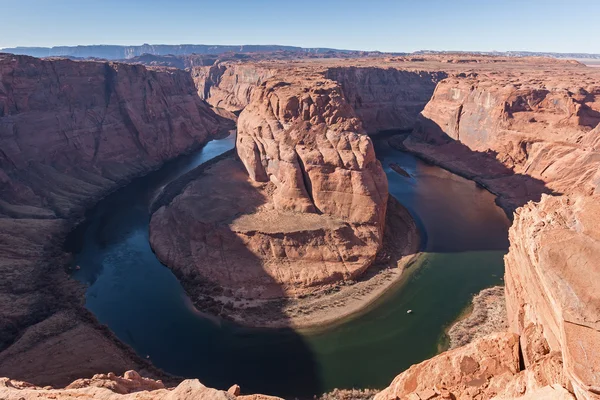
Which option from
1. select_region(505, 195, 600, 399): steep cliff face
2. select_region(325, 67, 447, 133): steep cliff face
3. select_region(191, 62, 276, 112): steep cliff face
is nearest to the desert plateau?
select_region(505, 195, 600, 399): steep cliff face

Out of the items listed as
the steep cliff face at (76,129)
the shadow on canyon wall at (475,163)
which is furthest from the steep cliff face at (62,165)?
the shadow on canyon wall at (475,163)

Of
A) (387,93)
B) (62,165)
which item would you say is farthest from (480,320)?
(387,93)

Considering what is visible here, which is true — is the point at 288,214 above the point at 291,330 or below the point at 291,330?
above

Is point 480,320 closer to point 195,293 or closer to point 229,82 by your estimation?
point 195,293

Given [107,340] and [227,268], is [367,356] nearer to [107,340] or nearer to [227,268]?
[227,268]

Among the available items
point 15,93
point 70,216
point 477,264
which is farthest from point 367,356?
point 15,93

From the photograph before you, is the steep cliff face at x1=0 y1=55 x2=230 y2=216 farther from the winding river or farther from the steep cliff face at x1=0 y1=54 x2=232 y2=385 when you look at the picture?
the winding river
